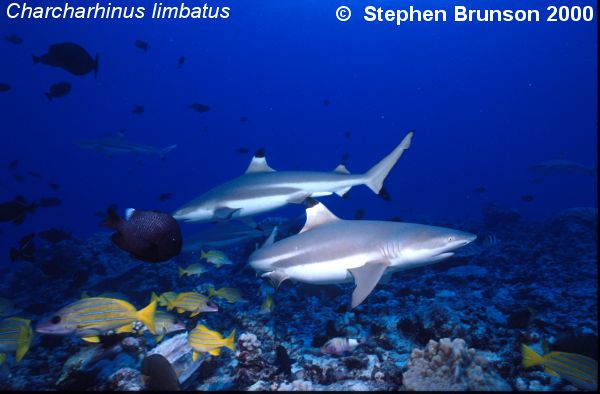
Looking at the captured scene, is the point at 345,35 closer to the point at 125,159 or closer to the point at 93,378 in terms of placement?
the point at 125,159

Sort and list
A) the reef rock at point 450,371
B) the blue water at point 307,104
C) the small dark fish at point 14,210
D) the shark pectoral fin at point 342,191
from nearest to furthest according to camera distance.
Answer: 1. the reef rock at point 450,371
2. the shark pectoral fin at point 342,191
3. the small dark fish at point 14,210
4. the blue water at point 307,104

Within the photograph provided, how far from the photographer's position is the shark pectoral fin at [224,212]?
303 inches

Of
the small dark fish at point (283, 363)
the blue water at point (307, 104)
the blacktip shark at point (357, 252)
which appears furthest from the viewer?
the blue water at point (307, 104)

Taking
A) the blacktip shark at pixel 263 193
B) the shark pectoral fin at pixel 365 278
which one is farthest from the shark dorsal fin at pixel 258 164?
the shark pectoral fin at pixel 365 278

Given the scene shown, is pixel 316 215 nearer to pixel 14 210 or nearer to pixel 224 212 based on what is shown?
pixel 224 212

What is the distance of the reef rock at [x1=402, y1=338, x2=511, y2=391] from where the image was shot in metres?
3.39

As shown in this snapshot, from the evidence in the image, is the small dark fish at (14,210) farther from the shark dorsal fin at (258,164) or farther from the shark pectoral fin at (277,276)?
the shark pectoral fin at (277,276)

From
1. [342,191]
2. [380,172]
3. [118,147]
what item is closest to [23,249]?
[342,191]

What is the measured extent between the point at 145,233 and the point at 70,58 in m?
7.45

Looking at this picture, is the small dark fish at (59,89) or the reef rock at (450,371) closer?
the reef rock at (450,371)

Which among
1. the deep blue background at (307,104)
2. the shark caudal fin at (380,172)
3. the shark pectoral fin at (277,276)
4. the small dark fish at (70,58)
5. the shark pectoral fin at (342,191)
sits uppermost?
the deep blue background at (307,104)

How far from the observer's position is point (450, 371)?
3.54 m

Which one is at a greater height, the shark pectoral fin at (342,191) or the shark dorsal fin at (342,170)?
the shark dorsal fin at (342,170)

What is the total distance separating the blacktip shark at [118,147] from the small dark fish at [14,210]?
7.41 m
